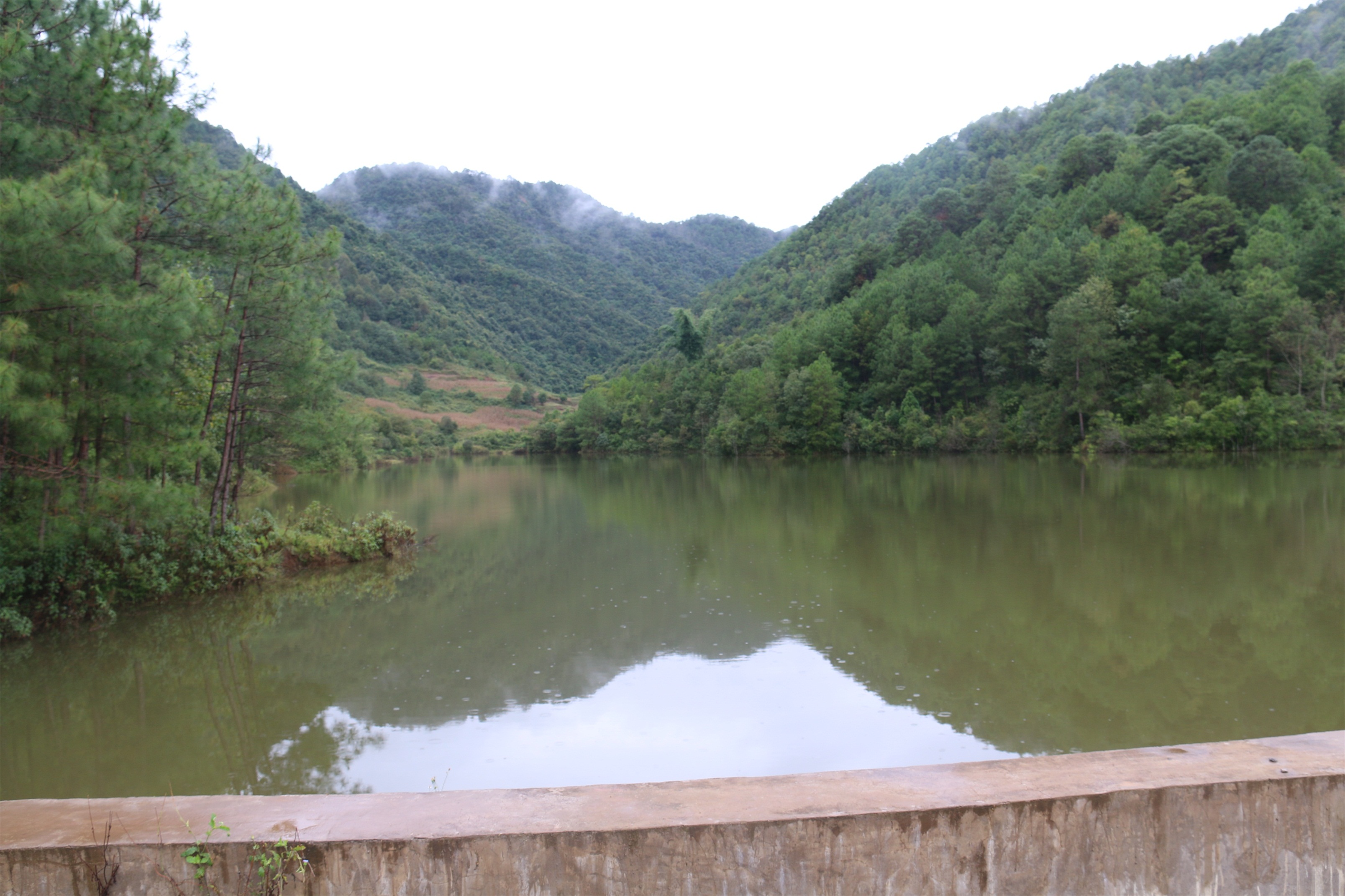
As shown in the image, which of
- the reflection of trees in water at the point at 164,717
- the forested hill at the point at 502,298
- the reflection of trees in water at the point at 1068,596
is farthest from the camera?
the forested hill at the point at 502,298

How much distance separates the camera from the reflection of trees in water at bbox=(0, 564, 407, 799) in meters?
6.19

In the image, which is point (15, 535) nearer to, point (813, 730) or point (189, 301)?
point (189, 301)

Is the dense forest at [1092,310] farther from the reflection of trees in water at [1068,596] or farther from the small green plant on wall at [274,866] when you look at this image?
the small green plant on wall at [274,866]

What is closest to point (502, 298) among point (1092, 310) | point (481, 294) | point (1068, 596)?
point (481, 294)

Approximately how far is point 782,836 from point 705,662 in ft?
21.3

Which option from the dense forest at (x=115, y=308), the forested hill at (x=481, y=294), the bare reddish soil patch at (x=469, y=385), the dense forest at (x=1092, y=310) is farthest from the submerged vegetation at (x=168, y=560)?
the bare reddish soil patch at (x=469, y=385)

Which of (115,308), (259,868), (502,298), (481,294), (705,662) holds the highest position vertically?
(481,294)

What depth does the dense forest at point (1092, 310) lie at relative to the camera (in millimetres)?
42031

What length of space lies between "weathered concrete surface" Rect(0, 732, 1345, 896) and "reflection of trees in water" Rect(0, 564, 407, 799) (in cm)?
354

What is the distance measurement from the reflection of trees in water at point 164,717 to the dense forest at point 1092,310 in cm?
4370

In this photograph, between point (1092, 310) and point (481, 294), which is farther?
point (481, 294)

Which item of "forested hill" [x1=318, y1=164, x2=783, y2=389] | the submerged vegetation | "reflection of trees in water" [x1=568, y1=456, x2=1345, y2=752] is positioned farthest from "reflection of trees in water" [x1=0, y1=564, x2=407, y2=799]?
"forested hill" [x1=318, y1=164, x2=783, y2=389]

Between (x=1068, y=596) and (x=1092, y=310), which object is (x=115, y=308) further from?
(x=1092, y=310)

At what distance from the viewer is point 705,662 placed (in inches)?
356
